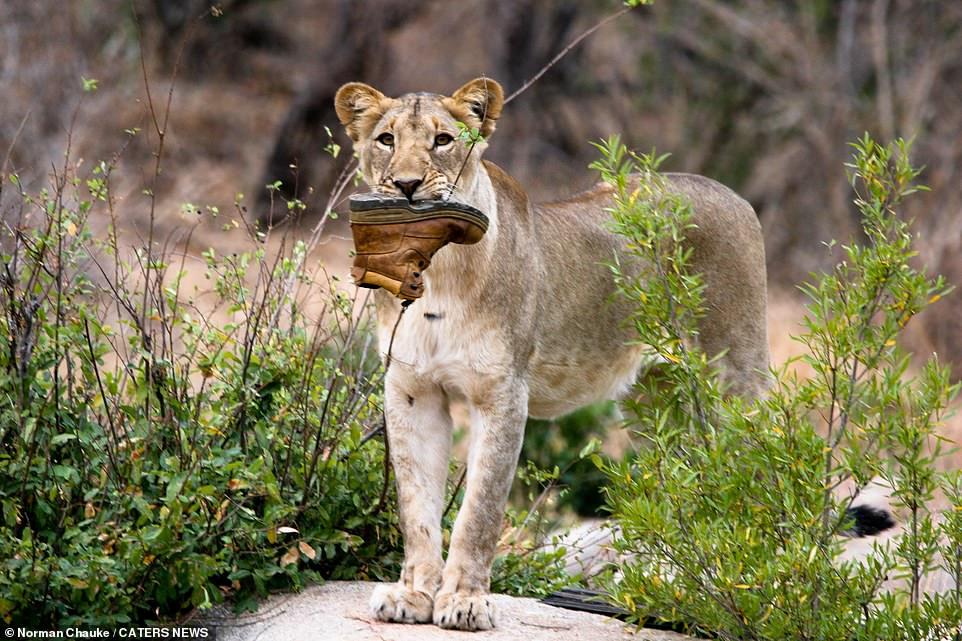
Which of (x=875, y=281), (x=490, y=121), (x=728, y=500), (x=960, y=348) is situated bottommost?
(x=728, y=500)

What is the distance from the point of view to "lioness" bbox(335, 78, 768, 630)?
15.4 feet

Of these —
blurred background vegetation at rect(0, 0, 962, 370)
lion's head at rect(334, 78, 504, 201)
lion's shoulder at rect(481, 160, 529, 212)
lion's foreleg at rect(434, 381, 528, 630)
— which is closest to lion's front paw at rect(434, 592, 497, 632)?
lion's foreleg at rect(434, 381, 528, 630)

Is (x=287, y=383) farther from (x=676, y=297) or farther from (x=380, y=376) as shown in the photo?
(x=676, y=297)

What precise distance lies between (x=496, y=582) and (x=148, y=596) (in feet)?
4.58

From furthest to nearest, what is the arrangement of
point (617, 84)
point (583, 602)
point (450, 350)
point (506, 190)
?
point (617, 84) < point (506, 190) < point (583, 602) < point (450, 350)

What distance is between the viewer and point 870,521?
557cm

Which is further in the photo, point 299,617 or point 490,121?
point 490,121

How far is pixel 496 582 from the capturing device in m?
5.49

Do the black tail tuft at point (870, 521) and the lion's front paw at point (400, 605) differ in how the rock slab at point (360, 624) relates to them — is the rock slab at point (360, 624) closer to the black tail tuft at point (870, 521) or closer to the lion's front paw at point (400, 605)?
the lion's front paw at point (400, 605)

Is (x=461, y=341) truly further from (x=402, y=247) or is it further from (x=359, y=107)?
(x=359, y=107)

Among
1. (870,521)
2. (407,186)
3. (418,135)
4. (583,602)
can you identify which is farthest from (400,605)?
(870,521)

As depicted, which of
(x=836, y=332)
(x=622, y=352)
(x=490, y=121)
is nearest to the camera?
(x=836, y=332)

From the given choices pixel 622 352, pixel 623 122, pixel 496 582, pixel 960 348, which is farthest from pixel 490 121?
pixel 623 122

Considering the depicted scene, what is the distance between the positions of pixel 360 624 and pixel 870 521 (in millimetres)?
2069
